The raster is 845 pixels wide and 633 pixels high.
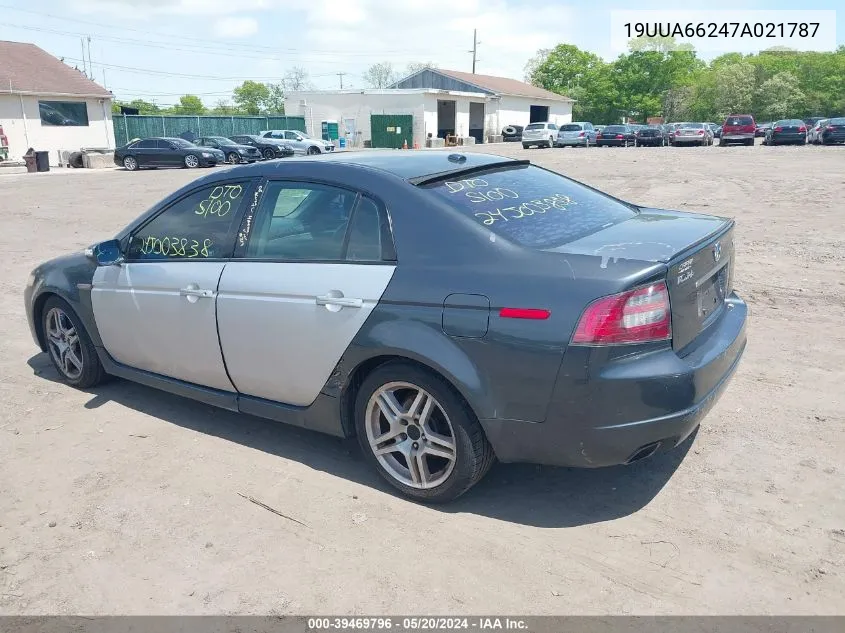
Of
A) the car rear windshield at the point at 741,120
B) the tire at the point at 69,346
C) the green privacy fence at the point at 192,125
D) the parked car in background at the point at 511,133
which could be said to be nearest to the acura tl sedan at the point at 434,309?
the tire at the point at 69,346

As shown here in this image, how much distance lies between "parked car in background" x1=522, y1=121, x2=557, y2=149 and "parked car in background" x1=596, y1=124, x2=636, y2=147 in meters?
2.86

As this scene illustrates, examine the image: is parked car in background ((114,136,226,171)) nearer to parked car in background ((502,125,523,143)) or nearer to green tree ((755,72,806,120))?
parked car in background ((502,125,523,143))

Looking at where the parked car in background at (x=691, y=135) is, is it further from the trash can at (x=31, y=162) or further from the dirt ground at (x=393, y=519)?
the dirt ground at (x=393, y=519)

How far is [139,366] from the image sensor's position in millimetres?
4609

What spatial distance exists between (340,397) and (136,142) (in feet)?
101

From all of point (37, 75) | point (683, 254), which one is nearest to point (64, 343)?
point (683, 254)

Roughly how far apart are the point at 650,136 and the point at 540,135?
21.8 feet

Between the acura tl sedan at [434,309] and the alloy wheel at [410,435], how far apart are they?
0.01 metres

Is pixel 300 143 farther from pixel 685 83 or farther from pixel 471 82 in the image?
pixel 685 83

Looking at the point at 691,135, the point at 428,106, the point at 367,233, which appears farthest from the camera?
the point at 428,106

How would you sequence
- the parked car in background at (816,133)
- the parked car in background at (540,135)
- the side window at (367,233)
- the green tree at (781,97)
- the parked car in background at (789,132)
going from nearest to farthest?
the side window at (367,233)
the parked car in background at (816,133)
the parked car in background at (789,132)
the parked car in background at (540,135)
the green tree at (781,97)

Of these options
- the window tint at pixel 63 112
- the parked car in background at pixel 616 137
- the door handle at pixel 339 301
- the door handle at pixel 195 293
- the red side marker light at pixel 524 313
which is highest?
the window tint at pixel 63 112

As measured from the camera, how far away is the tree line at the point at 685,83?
68188mm

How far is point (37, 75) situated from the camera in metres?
34.9
